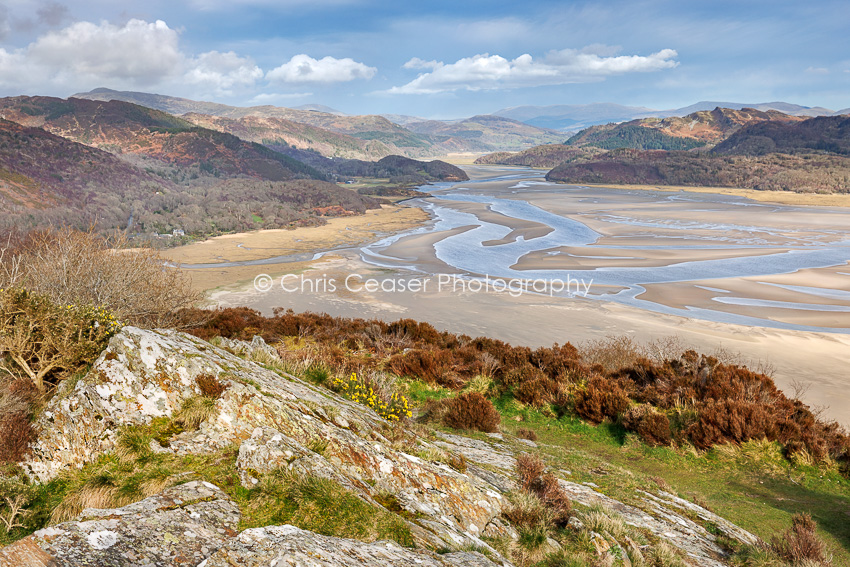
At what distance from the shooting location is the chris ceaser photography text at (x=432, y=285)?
2362cm

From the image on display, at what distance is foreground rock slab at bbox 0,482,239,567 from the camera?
7.45 feet

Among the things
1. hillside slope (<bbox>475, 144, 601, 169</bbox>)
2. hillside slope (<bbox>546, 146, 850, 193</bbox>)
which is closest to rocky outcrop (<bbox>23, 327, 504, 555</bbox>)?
hillside slope (<bbox>546, 146, 850, 193</bbox>)

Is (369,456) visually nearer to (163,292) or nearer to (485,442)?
(485,442)

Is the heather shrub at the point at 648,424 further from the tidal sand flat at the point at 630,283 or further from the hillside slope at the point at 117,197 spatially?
the hillside slope at the point at 117,197

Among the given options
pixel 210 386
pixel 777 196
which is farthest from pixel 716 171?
pixel 210 386

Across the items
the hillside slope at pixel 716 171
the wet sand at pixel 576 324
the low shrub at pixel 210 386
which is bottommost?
the wet sand at pixel 576 324

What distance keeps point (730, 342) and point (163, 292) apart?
696 inches

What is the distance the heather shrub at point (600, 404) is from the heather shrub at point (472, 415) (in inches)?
79.5

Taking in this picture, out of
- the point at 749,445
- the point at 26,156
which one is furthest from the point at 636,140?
the point at 749,445

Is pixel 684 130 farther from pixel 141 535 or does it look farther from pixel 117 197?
pixel 141 535

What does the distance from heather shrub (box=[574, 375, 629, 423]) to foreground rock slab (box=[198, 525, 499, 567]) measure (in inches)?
256

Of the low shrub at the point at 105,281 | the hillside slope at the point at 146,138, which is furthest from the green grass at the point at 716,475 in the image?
the hillside slope at the point at 146,138

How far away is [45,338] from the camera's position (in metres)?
4.30

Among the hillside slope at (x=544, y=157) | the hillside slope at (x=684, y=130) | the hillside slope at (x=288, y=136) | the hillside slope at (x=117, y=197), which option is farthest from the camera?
the hillside slope at (x=544, y=157)
